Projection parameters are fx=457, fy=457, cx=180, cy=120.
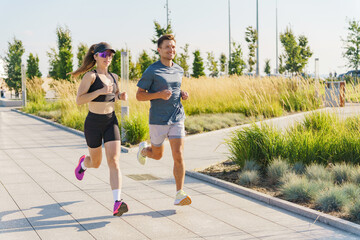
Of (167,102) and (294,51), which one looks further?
(294,51)

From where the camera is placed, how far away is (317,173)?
646 cm

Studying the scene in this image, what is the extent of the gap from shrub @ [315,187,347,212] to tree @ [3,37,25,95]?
36.3 m

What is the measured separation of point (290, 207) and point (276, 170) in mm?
1369

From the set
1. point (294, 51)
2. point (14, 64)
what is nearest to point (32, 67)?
point (14, 64)

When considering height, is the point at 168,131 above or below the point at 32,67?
below

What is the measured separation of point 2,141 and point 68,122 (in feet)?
12.3

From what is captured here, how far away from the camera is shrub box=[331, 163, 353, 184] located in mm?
6418

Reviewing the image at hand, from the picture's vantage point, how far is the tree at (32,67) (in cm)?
3750

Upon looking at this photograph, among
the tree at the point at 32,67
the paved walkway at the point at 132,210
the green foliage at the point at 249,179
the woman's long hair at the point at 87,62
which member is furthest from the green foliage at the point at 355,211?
the tree at the point at 32,67

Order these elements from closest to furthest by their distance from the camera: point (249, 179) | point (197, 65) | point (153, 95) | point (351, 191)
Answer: point (153, 95) → point (351, 191) → point (249, 179) → point (197, 65)

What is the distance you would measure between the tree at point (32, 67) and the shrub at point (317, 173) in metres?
34.1

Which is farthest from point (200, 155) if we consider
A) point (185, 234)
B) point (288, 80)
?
point (288, 80)

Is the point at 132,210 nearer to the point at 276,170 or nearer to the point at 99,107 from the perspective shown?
the point at 99,107

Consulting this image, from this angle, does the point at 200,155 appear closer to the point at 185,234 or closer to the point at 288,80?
the point at 185,234
